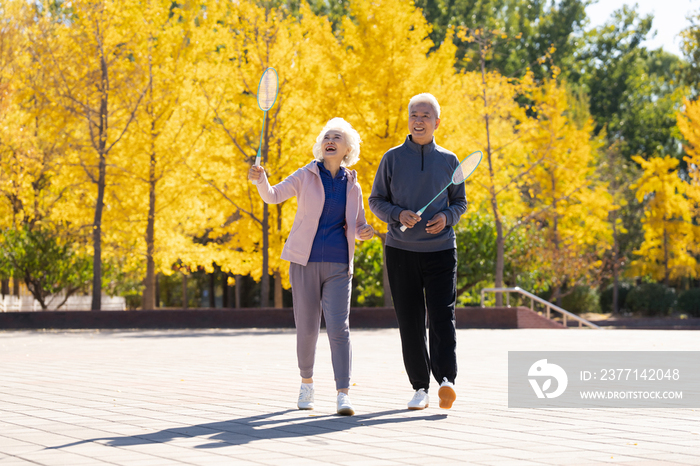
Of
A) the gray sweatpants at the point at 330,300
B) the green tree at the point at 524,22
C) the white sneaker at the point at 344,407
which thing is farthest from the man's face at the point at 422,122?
the green tree at the point at 524,22

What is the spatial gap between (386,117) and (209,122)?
4.24 m

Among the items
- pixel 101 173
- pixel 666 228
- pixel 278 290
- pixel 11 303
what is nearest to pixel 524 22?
pixel 666 228

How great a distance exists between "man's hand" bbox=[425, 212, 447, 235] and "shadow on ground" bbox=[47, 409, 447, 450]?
4.00 feet

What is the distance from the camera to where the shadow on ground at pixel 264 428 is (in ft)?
14.6

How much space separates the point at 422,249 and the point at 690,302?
27418 mm

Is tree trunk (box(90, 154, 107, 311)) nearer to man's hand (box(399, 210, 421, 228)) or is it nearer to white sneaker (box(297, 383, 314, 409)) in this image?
white sneaker (box(297, 383, 314, 409))

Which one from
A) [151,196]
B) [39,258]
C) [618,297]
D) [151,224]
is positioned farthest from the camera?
[618,297]

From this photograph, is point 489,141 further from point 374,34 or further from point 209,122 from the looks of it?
point 209,122

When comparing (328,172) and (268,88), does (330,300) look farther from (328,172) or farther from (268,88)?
(268,88)

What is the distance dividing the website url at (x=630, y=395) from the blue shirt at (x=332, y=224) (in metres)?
2.30

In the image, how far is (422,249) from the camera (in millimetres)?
5750

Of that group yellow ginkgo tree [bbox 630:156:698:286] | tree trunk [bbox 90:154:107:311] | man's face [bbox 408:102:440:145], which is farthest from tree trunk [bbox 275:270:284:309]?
man's face [bbox 408:102:440:145]

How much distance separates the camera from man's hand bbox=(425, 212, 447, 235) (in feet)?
18.1

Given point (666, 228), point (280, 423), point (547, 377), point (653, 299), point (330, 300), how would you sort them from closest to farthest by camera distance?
1. point (280, 423)
2. point (330, 300)
3. point (547, 377)
4. point (653, 299)
5. point (666, 228)
